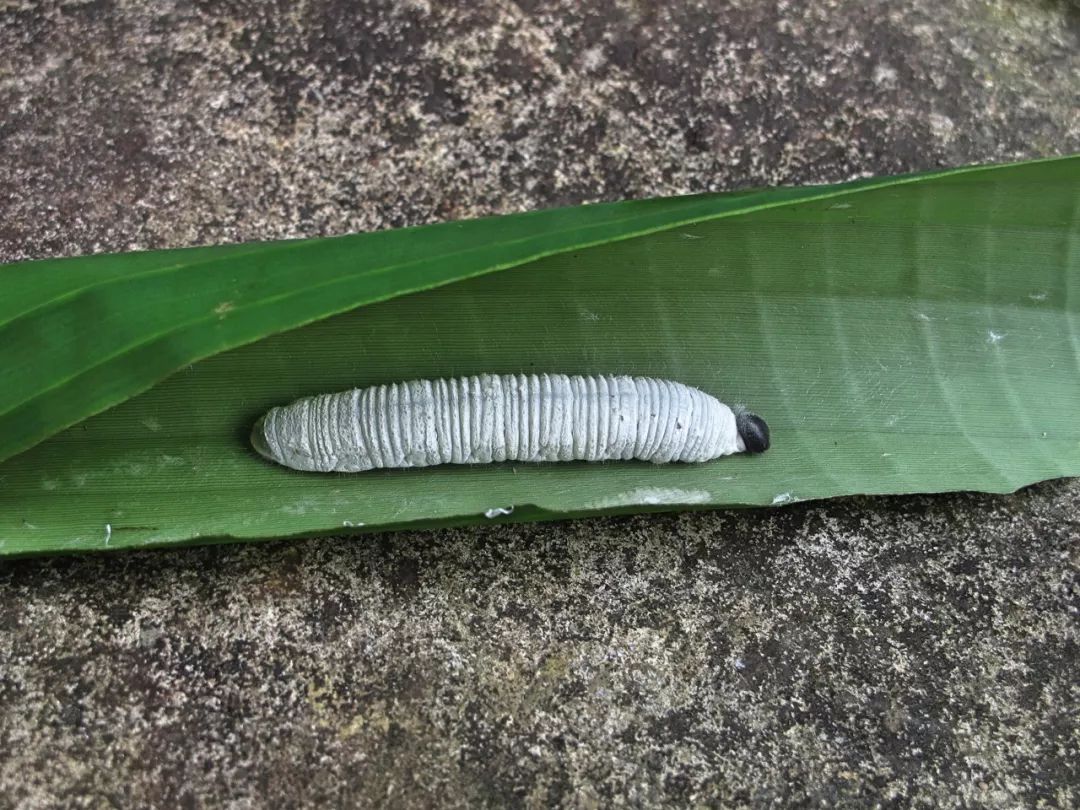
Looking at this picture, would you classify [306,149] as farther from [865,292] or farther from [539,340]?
[865,292]

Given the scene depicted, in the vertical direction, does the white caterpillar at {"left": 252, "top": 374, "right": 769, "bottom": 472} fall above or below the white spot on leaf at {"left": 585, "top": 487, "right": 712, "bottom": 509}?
above

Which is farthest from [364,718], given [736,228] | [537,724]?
[736,228]

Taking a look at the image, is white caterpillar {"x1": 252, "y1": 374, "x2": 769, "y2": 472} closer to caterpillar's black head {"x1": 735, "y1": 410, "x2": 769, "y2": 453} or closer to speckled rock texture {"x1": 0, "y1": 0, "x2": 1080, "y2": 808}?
caterpillar's black head {"x1": 735, "y1": 410, "x2": 769, "y2": 453}

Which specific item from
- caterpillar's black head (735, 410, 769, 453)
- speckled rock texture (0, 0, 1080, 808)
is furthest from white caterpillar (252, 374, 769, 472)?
speckled rock texture (0, 0, 1080, 808)

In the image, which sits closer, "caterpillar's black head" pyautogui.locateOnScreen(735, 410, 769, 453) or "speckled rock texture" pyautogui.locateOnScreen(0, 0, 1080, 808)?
A: "speckled rock texture" pyautogui.locateOnScreen(0, 0, 1080, 808)

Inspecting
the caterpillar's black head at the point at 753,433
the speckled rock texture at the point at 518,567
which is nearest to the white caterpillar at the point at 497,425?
the caterpillar's black head at the point at 753,433

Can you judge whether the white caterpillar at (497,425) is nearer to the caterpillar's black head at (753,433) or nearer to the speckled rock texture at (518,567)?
the caterpillar's black head at (753,433)

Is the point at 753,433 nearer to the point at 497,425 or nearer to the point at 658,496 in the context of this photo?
the point at 658,496
